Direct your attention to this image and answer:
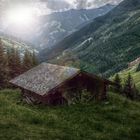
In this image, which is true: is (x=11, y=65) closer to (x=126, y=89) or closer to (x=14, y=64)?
(x=14, y=64)

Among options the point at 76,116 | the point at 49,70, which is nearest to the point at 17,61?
the point at 49,70

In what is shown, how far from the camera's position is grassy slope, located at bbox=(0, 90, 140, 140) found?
33344mm

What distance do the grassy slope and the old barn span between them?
3.46 metres

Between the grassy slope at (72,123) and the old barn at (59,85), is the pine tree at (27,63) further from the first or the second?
the grassy slope at (72,123)

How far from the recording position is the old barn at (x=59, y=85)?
176 feet

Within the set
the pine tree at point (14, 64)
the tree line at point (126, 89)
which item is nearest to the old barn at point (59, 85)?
the tree line at point (126, 89)

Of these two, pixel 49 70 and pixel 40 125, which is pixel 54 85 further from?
pixel 40 125

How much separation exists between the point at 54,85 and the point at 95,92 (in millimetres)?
7564

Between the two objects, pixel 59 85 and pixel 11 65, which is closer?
pixel 59 85

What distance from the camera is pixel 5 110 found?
4159 cm

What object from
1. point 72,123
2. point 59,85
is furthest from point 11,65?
A: point 72,123

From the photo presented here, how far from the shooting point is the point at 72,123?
A: 39.7 m

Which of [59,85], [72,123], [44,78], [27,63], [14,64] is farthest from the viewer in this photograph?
[27,63]

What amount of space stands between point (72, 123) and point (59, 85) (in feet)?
46.7
